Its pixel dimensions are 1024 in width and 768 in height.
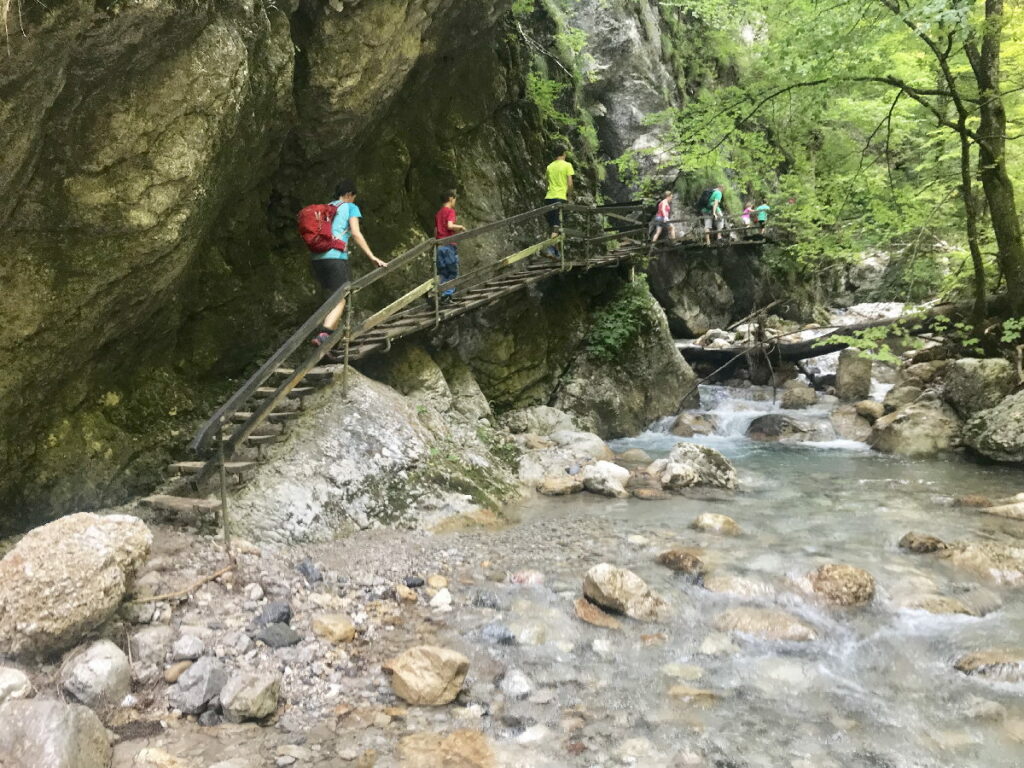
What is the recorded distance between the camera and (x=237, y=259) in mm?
7406

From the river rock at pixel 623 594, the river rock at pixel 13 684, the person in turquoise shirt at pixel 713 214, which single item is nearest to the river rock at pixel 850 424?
the person in turquoise shirt at pixel 713 214

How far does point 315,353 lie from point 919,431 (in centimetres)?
990

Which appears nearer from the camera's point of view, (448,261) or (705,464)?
(705,464)

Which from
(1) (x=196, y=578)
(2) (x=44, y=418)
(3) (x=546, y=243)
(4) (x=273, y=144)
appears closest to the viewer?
(1) (x=196, y=578)

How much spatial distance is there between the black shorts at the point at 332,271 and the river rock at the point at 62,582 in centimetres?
398

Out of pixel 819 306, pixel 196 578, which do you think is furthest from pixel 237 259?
pixel 819 306

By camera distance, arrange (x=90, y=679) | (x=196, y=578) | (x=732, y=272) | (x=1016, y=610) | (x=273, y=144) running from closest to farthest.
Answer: (x=90, y=679), (x=196, y=578), (x=1016, y=610), (x=273, y=144), (x=732, y=272)

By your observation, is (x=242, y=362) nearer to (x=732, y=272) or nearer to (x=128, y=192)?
(x=128, y=192)

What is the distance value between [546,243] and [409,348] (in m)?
3.70

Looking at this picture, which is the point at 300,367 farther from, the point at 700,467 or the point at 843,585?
the point at 700,467

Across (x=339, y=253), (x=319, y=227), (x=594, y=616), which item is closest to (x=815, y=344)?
(x=339, y=253)

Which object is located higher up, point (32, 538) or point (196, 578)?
point (32, 538)

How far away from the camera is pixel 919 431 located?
35.2ft

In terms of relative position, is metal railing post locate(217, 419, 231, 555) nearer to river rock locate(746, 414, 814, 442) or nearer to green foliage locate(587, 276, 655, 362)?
green foliage locate(587, 276, 655, 362)
